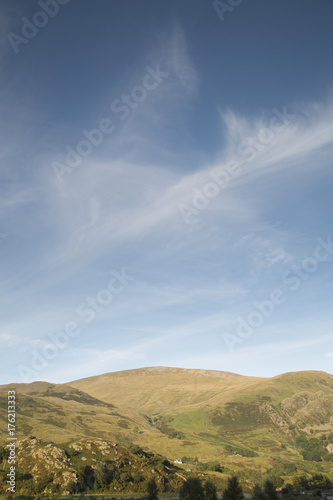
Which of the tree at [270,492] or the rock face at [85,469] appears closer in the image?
the rock face at [85,469]

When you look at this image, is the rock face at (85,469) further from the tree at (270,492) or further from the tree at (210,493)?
the tree at (270,492)

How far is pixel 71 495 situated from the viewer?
8794cm

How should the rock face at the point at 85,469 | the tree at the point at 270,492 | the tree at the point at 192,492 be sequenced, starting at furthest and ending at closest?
the tree at the point at 270,492
the rock face at the point at 85,469
the tree at the point at 192,492

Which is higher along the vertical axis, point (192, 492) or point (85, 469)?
point (85, 469)

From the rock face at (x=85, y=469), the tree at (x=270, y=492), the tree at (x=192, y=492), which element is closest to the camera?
the tree at (x=192, y=492)

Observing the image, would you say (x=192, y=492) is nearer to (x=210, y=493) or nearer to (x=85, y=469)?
(x=210, y=493)

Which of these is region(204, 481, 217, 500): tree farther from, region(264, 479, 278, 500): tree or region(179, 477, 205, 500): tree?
region(264, 479, 278, 500): tree

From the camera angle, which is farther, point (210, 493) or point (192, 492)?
point (192, 492)

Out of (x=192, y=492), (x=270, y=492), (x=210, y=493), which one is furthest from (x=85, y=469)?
(x=270, y=492)

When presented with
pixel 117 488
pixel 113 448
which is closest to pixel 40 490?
pixel 117 488

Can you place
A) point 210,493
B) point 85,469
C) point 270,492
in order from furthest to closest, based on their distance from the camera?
point 85,469 → point 270,492 → point 210,493

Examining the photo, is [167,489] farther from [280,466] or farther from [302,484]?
[280,466]

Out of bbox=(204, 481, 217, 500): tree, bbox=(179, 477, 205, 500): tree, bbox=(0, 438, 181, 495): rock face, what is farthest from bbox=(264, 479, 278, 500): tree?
bbox=(0, 438, 181, 495): rock face

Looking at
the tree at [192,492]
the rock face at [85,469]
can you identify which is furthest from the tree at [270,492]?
the rock face at [85,469]
